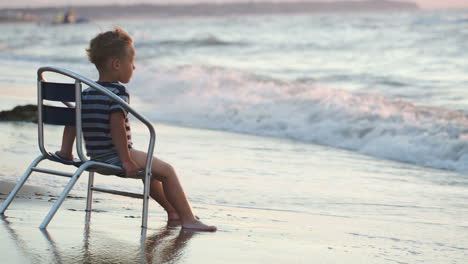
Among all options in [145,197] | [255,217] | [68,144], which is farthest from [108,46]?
[255,217]

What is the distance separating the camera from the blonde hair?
4.32m

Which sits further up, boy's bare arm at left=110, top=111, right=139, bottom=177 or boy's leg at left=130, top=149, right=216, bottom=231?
boy's bare arm at left=110, top=111, right=139, bottom=177

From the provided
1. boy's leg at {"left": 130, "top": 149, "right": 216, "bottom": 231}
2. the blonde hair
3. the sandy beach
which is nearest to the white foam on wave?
the sandy beach

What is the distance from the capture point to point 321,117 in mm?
13242

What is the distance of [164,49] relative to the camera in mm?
41781

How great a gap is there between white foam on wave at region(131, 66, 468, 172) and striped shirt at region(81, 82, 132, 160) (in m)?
5.76

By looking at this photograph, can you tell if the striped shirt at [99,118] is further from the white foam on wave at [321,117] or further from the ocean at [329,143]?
the white foam on wave at [321,117]

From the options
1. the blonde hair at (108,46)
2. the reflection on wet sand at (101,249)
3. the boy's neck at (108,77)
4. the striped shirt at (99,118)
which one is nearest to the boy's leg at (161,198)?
the reflection on wet sand at (101,249)

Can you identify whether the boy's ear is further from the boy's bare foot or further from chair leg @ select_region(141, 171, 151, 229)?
the boy's bare foot

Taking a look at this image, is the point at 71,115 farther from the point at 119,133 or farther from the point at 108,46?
the point at 108,46

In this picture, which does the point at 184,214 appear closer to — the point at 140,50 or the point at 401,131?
the point at 401,131

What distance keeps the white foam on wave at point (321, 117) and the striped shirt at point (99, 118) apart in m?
5.76

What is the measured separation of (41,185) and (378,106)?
362 inches

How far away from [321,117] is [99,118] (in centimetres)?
923
